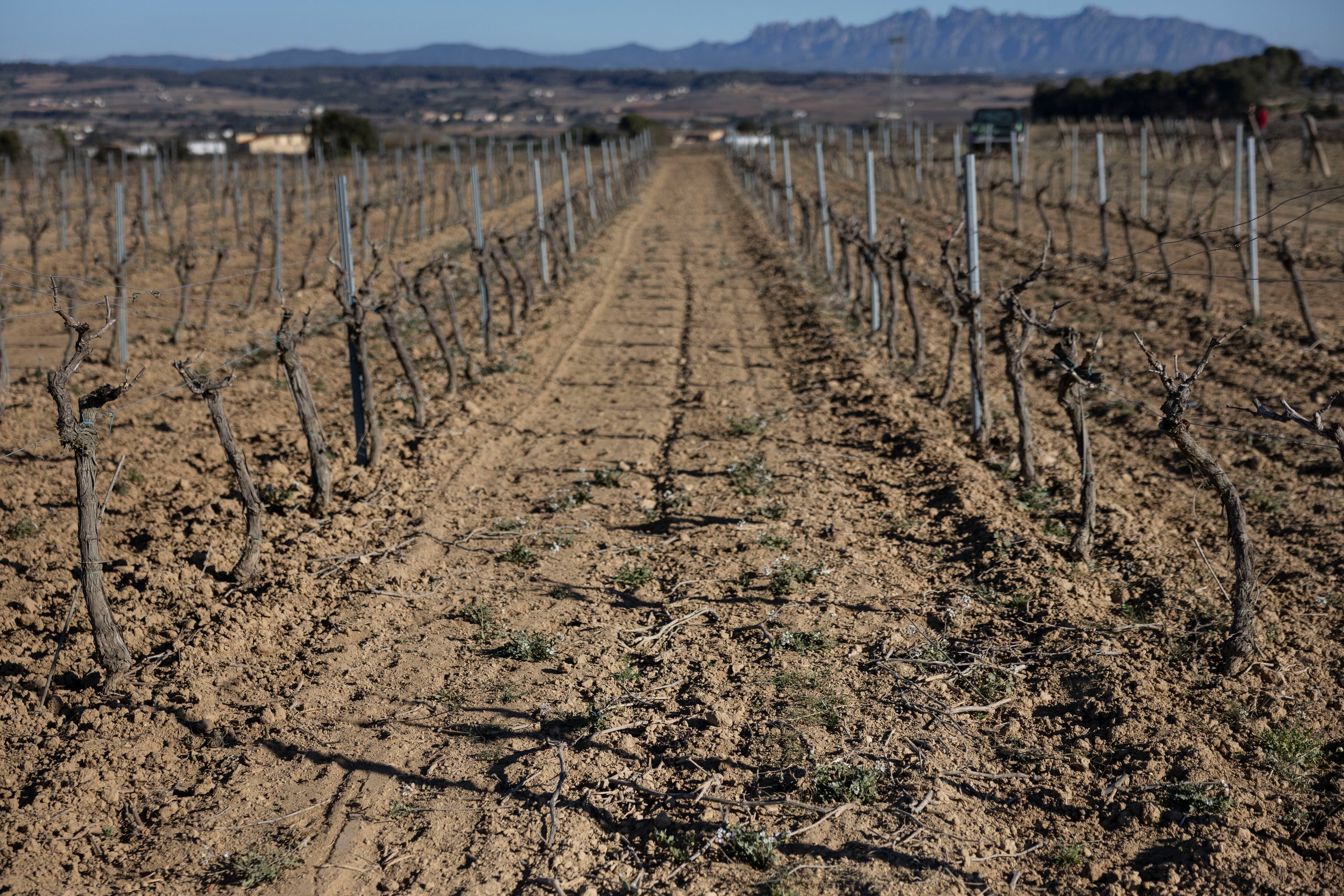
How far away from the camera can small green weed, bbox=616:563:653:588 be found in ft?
17.5

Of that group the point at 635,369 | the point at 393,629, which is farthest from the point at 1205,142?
the point at 393,629

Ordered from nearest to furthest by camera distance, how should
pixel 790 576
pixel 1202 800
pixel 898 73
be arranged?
1. pixel 1202 800
2. pixel 790 576
3. pixel 898 73

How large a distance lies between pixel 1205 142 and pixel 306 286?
104 ft

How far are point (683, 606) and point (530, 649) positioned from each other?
854 mm

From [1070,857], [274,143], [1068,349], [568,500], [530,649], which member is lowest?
[1070,857]

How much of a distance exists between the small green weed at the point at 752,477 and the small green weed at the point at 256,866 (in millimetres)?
3759

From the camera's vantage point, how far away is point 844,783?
12.2ft

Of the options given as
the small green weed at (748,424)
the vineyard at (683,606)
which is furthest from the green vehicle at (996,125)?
the small green weed at (748,424)

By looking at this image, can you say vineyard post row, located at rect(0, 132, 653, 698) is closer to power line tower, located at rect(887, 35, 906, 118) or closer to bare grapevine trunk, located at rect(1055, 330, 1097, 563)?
bare grapevine trunk, located at rect(1055, 330, 1097, 563)

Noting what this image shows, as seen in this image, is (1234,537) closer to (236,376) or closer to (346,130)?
(236,376)

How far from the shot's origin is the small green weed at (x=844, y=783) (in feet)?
12.0

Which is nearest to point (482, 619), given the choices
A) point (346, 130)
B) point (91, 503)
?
point (91, 503)

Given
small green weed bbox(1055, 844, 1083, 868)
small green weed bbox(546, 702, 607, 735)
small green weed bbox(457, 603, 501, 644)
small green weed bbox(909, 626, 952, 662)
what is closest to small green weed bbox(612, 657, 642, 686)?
small green weed bbox(546, 702, 607, 735)

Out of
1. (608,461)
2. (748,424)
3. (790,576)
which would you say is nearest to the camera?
(790,576)
